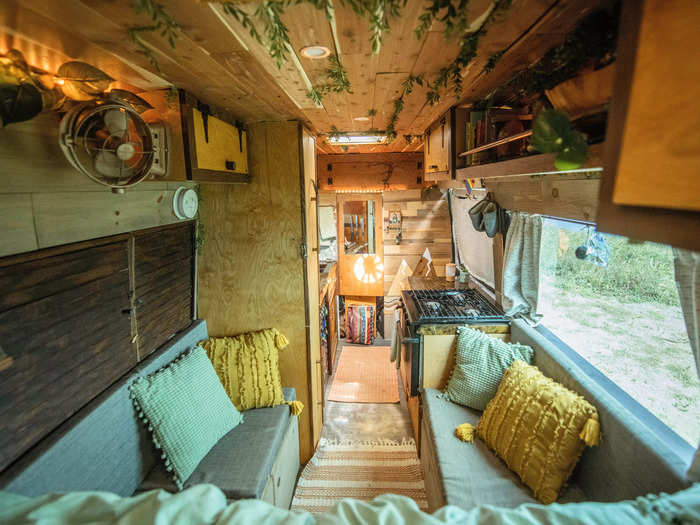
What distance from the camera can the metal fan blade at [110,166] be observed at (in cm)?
126

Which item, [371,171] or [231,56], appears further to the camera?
[371,171]

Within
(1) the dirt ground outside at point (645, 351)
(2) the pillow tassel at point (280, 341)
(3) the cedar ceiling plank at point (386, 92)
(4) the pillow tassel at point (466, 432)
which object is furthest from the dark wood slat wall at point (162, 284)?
(1) the dirt ground outside at point (645, 351)

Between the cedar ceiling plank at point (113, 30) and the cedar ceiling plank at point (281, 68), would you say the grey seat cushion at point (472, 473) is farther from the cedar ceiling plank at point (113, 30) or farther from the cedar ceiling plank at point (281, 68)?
the cedar ceiling plank at point (113, 30)

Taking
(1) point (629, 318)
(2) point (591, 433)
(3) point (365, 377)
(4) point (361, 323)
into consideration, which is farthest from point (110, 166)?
(4) point (361, 323)

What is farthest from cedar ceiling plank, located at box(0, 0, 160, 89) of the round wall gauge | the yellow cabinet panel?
the round wall gauge

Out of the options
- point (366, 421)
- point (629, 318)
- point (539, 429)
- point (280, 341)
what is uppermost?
point (629, 318)

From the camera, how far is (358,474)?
8.21 feet

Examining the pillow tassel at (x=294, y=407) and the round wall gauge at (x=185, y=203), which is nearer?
the round wall gauge at (x=185, y=203)

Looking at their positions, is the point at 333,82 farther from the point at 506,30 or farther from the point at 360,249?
the point at 360,249

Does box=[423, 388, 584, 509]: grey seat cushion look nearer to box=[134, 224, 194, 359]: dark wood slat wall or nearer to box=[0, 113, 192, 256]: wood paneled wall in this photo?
box=[134, 224, 194, 359]: dark wood slat wall

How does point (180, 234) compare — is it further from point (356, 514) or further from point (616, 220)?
point (616, 220)

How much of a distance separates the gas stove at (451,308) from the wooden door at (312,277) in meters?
0.78

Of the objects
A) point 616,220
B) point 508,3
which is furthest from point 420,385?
point 508,3

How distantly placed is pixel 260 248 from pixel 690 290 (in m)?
2.25
